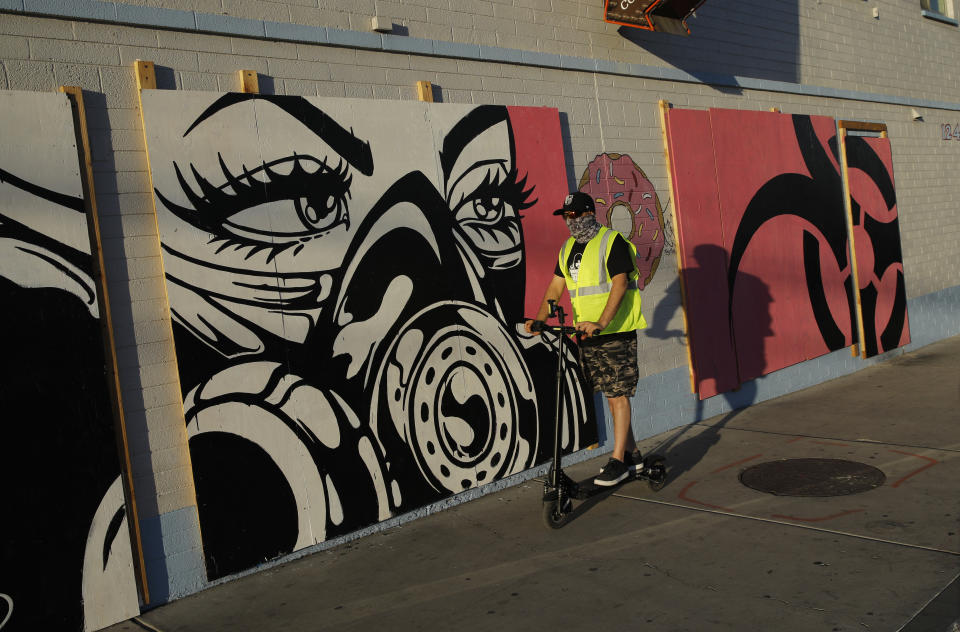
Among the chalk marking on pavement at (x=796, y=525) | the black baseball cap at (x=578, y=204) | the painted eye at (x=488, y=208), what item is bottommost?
the chalk marking on pavement at (x=796, y=525)

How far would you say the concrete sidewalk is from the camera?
145 inches

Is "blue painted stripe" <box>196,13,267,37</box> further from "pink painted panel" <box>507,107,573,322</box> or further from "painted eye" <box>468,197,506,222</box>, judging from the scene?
"pink painted panel" <box>507,107,573,322</box>

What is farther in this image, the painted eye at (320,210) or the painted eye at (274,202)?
the painted eye at (320,210)

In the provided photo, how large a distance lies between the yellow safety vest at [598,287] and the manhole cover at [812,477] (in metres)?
1.42

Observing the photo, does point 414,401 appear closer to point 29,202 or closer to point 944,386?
point 29,202

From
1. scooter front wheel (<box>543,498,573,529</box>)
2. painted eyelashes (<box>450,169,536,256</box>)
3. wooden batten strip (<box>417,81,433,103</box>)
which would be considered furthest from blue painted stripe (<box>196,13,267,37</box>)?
scooter front wheel (<box>543,498,573,529</box>)

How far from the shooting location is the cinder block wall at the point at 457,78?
437 centimetres

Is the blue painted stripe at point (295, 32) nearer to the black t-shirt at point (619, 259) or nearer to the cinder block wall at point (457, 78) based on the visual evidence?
the cinder block wall at point (457, 78)

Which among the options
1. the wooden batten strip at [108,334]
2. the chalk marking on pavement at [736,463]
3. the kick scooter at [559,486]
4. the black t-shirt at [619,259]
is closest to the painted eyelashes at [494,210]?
the black t-shirt at [619,259]

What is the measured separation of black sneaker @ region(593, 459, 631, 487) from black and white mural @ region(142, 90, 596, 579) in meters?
0.97

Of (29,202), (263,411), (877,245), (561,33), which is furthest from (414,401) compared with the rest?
(877,245)

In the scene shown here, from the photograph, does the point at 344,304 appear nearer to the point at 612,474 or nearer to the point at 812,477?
the point at 612,474

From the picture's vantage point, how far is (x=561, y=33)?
22.6 ft

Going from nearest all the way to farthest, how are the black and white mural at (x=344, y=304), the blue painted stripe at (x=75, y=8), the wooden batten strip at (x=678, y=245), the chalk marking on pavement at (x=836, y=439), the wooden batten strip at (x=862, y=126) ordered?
the blue painted stripe at (x=75, y=8) → the black and white mural at (x=344, y=304) → the chalk marking on pavement at (x=836, y=439) → the wooden batten strip at (x=678, y=245) → the wooden batten strip at (x=862, y=126)
